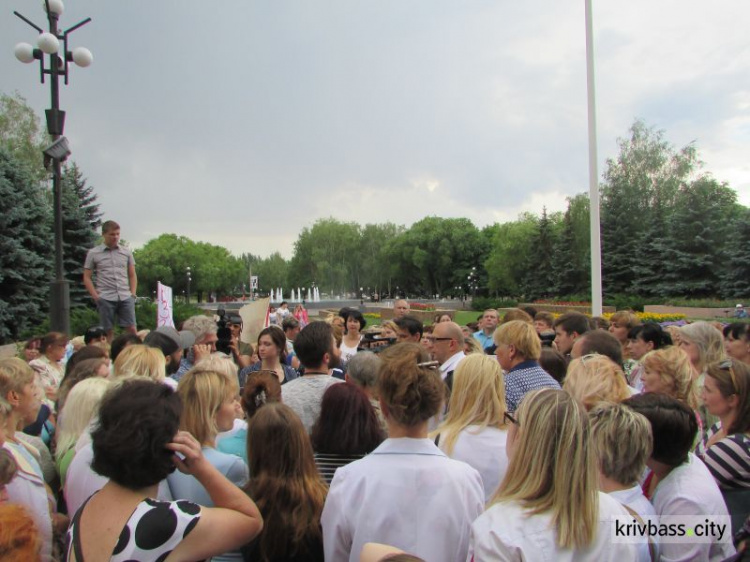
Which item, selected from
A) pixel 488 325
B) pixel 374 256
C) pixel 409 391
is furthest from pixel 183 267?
pixel 409 391

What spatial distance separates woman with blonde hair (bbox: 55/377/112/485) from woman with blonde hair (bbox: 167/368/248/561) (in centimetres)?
65

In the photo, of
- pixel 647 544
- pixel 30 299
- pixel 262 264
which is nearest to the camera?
pixel 647 544

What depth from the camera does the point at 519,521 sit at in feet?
6.34

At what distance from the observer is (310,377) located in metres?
4.30

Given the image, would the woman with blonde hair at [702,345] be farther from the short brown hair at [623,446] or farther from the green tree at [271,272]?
the green tree at [271,272]

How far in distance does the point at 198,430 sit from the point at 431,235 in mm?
84218

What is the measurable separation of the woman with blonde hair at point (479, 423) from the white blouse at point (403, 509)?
706mm

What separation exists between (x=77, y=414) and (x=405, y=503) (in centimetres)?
211

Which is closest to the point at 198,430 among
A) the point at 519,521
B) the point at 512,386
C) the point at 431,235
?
the point at 519,521

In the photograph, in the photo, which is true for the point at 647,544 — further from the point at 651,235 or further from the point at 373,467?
the point at 651,235

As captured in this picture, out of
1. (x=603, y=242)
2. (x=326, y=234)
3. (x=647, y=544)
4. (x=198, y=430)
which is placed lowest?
(x=647, y=544)

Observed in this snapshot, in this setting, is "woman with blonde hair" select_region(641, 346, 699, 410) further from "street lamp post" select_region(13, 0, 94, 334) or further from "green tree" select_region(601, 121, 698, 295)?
"green tree" select_region(601, 121, 698, 295)

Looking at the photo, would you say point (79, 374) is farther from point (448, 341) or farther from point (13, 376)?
point (448, 341)

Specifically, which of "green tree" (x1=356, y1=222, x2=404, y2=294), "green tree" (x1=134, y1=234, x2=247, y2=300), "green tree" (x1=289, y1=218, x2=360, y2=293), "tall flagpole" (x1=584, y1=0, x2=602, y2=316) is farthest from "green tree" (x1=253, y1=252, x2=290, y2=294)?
"tall flagpole" (x1=584, y1=0, x2=602, y2=316)
